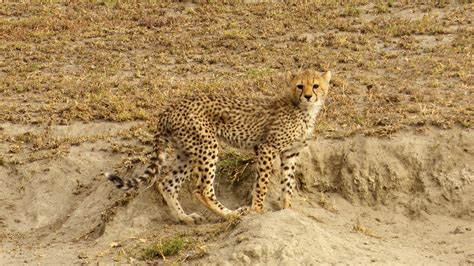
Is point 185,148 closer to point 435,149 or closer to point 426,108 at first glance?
point 435,149

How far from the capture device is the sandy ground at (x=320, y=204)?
8859mm

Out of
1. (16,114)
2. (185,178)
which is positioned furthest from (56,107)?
(185,178)

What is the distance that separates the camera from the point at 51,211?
34.5 ft

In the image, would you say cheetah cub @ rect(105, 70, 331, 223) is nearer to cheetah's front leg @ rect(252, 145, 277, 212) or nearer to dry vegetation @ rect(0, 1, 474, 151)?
cheetah's front leg @ rect(252, 145, 277, 212)

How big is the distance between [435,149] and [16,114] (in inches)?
254

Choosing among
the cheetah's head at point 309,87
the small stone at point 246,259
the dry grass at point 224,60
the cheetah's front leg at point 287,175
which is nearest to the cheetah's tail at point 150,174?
the cheetah's front leg at point 287,175

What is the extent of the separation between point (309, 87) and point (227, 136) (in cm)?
110

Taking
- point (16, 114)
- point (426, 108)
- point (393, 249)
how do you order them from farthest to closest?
point (16, 114) → point (426, 108) → point (393, 249)

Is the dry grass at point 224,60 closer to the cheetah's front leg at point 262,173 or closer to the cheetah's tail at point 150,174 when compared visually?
the cheetah's front leg at point 262,173

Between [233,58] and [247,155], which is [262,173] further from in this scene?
[233,58]

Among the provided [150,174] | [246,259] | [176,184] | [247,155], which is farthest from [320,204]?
[246,259]

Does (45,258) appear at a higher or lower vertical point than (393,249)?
lower

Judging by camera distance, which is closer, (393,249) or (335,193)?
(393,249)

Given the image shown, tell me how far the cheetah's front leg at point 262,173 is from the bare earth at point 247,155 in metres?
0.42
